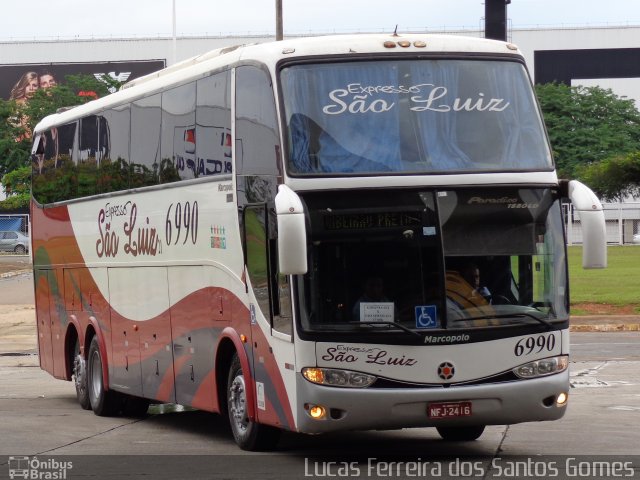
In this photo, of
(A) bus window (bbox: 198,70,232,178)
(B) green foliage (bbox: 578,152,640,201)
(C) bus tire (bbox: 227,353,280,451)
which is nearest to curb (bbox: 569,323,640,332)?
(B) green foliage (bbox: 578,152,640,201)

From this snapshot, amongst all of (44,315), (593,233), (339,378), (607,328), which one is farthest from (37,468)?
(607,328)

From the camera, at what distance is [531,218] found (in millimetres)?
11930

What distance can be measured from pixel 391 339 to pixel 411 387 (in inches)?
17.2

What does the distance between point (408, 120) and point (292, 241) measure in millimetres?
1768

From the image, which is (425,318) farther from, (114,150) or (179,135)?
(114,150)

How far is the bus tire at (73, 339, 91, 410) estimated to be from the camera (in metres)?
18.3

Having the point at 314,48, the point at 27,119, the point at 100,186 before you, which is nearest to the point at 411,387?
the point at 314,48

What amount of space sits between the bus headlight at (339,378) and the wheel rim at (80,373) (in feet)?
25.1

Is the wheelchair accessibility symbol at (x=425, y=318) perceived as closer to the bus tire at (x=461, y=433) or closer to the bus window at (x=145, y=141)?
the bus tire at (x=461, y=433)

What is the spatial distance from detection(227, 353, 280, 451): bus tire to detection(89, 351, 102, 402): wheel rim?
479cm

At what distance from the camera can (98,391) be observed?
1777cm

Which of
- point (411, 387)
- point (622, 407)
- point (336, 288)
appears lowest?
point (622, 407)

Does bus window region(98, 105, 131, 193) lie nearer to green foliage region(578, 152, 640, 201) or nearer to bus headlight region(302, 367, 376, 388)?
bus headlight region(302, 367, 376, 388)

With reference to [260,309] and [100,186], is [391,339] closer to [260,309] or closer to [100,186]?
[260,309]
